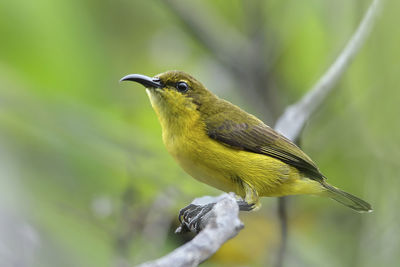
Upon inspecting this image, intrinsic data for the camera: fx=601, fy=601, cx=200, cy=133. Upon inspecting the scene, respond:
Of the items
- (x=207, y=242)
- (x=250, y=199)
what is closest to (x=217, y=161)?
(x=250, y=199)

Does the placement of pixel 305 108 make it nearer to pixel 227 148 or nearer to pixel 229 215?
pixel 227 148

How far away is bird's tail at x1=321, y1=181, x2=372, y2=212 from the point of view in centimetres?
426

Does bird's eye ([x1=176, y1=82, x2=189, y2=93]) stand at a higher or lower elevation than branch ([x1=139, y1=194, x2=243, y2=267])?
higher

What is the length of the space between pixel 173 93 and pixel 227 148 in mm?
571

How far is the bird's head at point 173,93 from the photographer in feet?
13.6

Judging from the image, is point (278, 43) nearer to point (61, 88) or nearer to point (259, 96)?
point (259, 96)

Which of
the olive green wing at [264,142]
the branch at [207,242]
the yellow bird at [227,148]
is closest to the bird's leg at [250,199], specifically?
the yellow bird at [227,148]

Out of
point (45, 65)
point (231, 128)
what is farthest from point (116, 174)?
point (231, 128)

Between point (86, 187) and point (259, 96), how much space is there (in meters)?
2.11

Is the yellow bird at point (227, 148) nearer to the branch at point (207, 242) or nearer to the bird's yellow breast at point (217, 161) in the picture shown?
the bird's yellow breast at point (217, 161)

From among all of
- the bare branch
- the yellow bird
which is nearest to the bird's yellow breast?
the yellow bird

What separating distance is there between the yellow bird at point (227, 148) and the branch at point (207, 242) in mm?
1651

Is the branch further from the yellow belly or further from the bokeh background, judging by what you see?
the bokeh background

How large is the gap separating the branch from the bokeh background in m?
2.13
